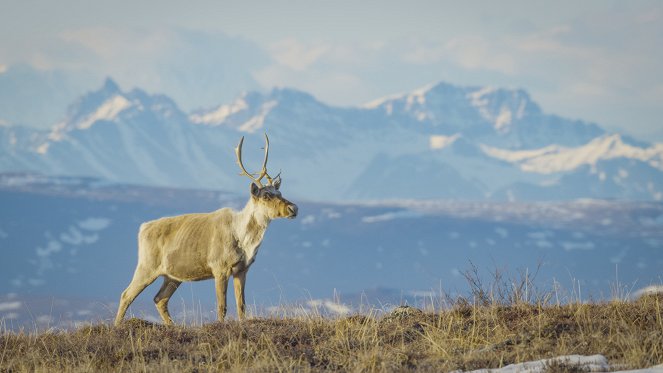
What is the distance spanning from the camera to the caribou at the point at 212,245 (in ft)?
50.8

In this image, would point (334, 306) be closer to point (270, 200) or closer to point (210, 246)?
point (270, 200)

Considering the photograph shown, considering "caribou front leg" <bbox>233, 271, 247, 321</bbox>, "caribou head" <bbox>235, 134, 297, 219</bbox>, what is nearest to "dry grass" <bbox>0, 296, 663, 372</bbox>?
"caribou front leg" <bbox>233, 271, 247, 321</bbox>

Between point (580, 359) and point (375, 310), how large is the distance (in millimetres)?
4425

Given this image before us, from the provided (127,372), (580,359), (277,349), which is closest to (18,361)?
(127,372)

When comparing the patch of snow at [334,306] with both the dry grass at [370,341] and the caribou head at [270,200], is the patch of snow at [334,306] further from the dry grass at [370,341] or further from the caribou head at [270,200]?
the caribou head at [270,200]

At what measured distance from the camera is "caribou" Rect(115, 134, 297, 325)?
15484 millimetres

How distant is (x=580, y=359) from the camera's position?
33.6 ft

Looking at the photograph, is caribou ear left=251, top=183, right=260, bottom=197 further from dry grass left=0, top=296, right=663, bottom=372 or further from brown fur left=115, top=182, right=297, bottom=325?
dry grass left=0, top=296, right=663, bottom=372

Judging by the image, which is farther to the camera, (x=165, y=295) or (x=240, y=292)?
(x=165, y=295)

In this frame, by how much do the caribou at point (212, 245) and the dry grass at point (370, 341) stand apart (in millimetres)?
1658

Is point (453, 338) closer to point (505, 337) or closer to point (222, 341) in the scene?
point (505, 337)

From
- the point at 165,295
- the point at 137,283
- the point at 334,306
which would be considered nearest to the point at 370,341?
the point at 334,306

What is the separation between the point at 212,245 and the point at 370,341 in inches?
172

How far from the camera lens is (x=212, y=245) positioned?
15.6 meters
